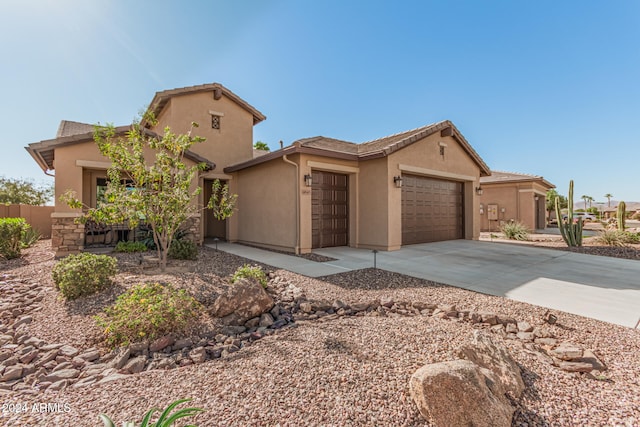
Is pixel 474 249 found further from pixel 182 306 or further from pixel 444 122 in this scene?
pixel 182 306

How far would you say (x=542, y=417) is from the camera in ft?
6.96

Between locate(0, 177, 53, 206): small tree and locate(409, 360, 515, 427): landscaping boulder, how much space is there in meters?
28.6

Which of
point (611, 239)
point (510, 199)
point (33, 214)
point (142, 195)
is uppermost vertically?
point (510, 199)

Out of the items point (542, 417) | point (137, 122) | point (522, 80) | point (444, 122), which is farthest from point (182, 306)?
point (522, 80)

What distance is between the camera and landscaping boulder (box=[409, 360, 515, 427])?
1977 millimetres

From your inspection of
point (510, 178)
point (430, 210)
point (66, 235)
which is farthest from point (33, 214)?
point (510, 178)

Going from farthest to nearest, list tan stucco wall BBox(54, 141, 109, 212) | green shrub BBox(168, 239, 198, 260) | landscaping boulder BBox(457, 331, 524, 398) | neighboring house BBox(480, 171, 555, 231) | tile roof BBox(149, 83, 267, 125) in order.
Answer: 1. neighboring house BBox(480, 171, 555, 231)
2. tile roof BBox(149, 83, 267, 125)
3. tan stucco wall BBox(54, 141, 109, 212)
4. green shrub BBox(168, 239, 198, 260)
5. landscaping boulder BBox(457, 331, 524, 398)

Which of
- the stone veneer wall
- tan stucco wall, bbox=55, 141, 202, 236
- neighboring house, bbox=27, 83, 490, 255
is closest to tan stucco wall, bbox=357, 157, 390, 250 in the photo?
neighboring house, bbox=27, 83, 490, 255

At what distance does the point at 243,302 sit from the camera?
4.36m

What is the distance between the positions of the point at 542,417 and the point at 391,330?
59.1 inches

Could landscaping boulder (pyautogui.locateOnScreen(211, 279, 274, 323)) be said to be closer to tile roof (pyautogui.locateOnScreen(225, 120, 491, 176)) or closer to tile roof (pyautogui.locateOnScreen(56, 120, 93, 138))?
tile roof (pyautogui.locateOnScreen(225, 120, 491, 176))

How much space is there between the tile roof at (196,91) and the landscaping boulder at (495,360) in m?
12.7

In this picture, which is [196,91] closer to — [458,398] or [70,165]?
[70,165]

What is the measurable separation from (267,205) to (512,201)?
54.8 ft
